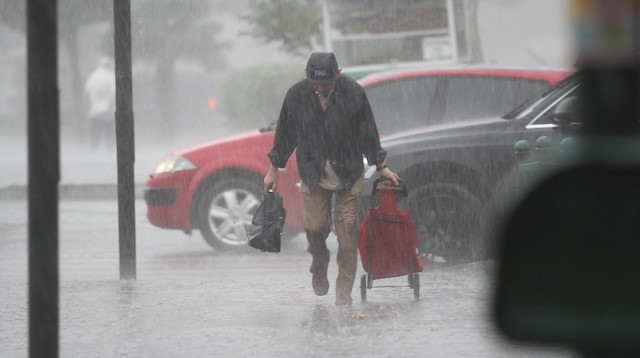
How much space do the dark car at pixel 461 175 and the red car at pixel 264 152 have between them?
1.04 m

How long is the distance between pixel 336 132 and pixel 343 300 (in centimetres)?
108

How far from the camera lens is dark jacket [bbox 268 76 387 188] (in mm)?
7898

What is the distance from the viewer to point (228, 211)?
1110 centimetres

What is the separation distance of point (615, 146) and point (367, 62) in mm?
13336

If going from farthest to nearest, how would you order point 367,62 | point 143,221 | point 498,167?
point 367,62, point 143,221, point 498,167

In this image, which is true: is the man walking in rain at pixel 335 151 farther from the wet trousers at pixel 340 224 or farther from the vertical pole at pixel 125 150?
the vertical pole at pixel 125 150

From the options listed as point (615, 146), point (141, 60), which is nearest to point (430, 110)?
point (615, 146)

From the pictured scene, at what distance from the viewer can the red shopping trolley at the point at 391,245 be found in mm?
7980

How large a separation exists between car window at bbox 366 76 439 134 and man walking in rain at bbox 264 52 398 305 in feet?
9.34

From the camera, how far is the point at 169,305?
7980 millimetres

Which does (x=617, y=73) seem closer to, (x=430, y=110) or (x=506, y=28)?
(x=430, y=110)

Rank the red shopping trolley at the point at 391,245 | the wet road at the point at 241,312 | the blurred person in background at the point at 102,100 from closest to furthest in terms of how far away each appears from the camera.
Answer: the wet road at the point at 241,312 < the red shopping trolley at the point at 391,245 < the blurred person in background at the point at 102,100

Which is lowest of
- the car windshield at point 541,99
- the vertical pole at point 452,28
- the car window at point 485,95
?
the car windshield at point 541,99

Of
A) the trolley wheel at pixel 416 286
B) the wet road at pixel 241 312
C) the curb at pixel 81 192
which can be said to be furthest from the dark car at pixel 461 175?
the curb at pixel 81 192
